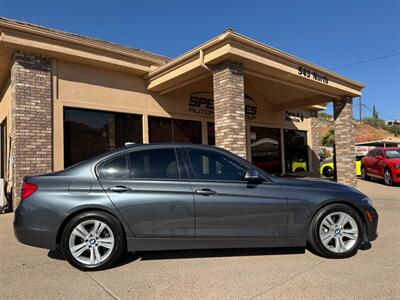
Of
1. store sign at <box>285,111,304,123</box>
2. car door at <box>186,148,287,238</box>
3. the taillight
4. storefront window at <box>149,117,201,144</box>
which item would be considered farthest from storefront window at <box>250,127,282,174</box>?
the taillight

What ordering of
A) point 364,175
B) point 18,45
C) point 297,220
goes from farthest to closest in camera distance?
point 364,175, point 18,45, point 297,220

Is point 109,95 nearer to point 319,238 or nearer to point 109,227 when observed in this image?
point 109,227

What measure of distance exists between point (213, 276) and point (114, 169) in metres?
1.78

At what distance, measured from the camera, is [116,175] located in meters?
4.24

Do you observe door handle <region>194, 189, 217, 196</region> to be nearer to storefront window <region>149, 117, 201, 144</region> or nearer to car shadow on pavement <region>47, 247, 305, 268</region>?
car shadow on pavement <region>47, 247, 305, 268</region>

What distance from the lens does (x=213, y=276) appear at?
3.70 meters

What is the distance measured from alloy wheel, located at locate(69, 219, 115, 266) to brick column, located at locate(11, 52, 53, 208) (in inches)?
195

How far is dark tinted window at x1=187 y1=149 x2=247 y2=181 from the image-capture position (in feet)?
14.3

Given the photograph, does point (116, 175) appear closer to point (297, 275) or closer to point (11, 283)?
point (11, 283)

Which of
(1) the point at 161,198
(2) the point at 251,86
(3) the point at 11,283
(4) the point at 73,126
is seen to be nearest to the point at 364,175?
(2) the point at 251,86

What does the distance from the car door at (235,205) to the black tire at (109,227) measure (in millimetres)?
944

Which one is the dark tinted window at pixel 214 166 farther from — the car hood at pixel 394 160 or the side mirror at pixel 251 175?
the car hood at pixel 394 160

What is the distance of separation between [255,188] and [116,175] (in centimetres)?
177

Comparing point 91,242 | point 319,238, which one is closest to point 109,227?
point 91,242
